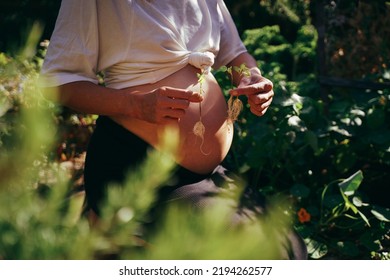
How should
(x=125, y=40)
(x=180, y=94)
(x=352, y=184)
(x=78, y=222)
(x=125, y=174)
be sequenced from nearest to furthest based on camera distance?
1. (x=78, y=222)
2. (x=180, y=94)
3. (x=125, y=174)
4. (x=125, y=40)
5. (x=352, y=184)

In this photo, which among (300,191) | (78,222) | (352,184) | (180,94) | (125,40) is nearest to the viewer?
(78,222)

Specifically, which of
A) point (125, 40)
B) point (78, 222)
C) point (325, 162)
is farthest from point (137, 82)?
point (325, 162)

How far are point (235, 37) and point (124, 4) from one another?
0.57 m

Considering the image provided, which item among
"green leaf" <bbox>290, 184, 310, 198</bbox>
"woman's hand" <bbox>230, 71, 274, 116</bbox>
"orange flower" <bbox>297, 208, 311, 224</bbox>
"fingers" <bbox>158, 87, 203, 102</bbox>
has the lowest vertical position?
"orange flower" <bbox>297, 208, 311, 224</bbox>

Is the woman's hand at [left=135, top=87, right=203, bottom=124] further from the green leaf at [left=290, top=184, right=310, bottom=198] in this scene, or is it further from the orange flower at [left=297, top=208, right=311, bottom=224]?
the orange flower at [left=297, top=208, right=311, bottom=224]

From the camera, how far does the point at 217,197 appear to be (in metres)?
1.61

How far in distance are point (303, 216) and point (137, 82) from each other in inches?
52.0

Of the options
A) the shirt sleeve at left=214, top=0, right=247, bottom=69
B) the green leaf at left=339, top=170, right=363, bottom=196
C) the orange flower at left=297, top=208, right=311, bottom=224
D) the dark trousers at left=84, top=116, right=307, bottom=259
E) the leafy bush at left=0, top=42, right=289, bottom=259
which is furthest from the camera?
the orange flower at left=297, top=208, right=311, bottom=224

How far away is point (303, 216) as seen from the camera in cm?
268

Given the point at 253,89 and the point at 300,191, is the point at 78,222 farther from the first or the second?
the point at 300,191

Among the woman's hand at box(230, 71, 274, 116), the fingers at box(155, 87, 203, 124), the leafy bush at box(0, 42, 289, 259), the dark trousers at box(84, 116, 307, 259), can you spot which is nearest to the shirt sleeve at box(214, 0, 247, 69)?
the woman's hand at box(230, 71, 274, 116)

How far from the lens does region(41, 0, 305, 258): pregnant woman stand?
165 centimetres
